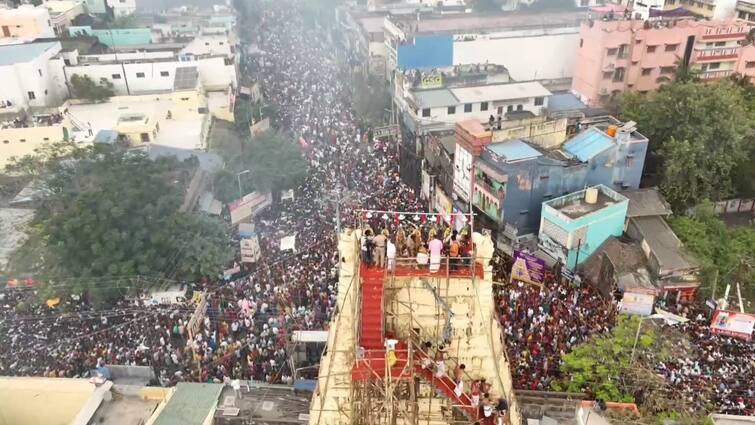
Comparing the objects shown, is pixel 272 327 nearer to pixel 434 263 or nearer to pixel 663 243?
pixel 434 263

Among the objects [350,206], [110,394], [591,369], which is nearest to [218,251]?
[350,206]

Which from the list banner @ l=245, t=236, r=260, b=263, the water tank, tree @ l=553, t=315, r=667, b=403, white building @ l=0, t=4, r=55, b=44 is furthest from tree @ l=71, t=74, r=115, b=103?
tree @ l=553, t=315, r=667, b=403

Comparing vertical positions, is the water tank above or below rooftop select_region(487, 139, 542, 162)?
below

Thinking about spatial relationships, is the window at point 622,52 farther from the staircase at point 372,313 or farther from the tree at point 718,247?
the staircase at point 372,313

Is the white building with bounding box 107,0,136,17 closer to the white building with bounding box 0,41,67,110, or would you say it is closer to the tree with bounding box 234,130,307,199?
the white building with bounding box 0,41,67,110

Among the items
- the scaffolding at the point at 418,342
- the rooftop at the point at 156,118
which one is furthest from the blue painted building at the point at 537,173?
the scaffolding at the point at 418,342

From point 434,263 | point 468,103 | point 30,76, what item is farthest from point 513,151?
point 30,76

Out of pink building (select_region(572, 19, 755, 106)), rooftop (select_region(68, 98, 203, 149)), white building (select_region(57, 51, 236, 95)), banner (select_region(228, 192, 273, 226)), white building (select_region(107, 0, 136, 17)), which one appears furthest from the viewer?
A: white building (select_region(107, 0, 136, 17))
